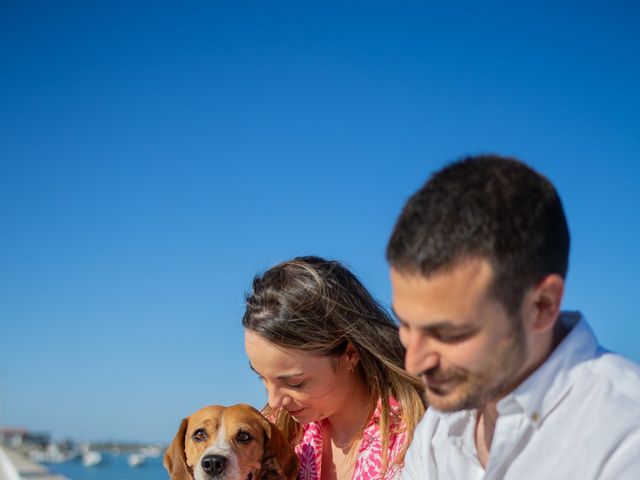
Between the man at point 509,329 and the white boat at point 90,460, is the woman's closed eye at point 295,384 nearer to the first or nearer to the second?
the man at point 509,329

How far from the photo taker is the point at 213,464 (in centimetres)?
365

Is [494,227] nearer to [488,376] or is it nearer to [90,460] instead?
[488,376]

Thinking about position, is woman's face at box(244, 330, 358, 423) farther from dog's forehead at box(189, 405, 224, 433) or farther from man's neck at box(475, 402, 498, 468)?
man's neck at box(475, 402, 498, 468)

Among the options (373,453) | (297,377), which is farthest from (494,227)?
(373,453)

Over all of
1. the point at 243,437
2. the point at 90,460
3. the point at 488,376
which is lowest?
the point at 90,460

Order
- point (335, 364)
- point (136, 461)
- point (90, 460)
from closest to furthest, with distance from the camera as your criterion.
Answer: point (335, 364)
point (90, 460)
point (136, 461)

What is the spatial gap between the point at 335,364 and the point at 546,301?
1956 mm

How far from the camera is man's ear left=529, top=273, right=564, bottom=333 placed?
5.49 feet

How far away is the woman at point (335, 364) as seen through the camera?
11.2 feet

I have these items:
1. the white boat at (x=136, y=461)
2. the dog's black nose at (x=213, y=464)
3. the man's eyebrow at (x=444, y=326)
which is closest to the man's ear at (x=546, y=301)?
the man's eyebrow at (x=444, y=326)

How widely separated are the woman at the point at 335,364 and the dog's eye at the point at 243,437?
328 mm

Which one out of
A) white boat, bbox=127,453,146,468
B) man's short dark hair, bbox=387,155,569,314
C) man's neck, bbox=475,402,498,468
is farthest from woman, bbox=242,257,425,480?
white boat, bbox=127,453,146,468

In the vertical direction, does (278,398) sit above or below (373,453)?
above

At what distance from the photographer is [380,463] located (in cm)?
339
